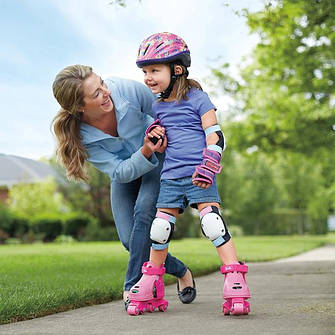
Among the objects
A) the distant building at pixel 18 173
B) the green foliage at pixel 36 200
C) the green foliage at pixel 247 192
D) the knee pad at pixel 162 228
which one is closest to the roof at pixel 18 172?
the distant building at pixel 18 173

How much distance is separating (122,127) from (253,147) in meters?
19.2

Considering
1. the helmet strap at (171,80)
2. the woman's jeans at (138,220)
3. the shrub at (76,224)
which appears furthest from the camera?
the shrub at (76,224)

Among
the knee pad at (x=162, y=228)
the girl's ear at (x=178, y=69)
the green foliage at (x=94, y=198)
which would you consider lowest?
Answer: the knee pad at (x=162, y=228)

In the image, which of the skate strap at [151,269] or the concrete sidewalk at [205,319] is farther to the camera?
the skate strap at [151,269]

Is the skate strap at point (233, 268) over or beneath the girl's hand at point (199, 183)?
beneath

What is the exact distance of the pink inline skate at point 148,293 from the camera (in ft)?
12.2

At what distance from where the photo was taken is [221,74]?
888 inches

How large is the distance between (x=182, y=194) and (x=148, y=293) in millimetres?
675

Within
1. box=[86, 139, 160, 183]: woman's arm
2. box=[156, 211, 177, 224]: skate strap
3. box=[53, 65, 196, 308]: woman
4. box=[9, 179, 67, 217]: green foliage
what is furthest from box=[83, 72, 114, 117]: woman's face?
box=[9, 179, 67, 217]: green foliage

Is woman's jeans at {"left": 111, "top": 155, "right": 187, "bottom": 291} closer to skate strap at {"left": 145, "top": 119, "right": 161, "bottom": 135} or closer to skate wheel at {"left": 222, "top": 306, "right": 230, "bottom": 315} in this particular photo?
skate strap at {"left": 145, "top": 119, "right": 161, "bottom": 135}

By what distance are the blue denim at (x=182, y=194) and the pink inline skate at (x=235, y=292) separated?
1.46 ft

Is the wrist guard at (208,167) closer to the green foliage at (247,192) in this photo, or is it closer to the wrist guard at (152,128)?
the wrist guard at (152,128)

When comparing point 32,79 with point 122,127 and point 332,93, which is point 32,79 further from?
point 332,93

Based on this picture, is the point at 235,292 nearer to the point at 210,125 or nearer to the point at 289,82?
the point at 210,125
